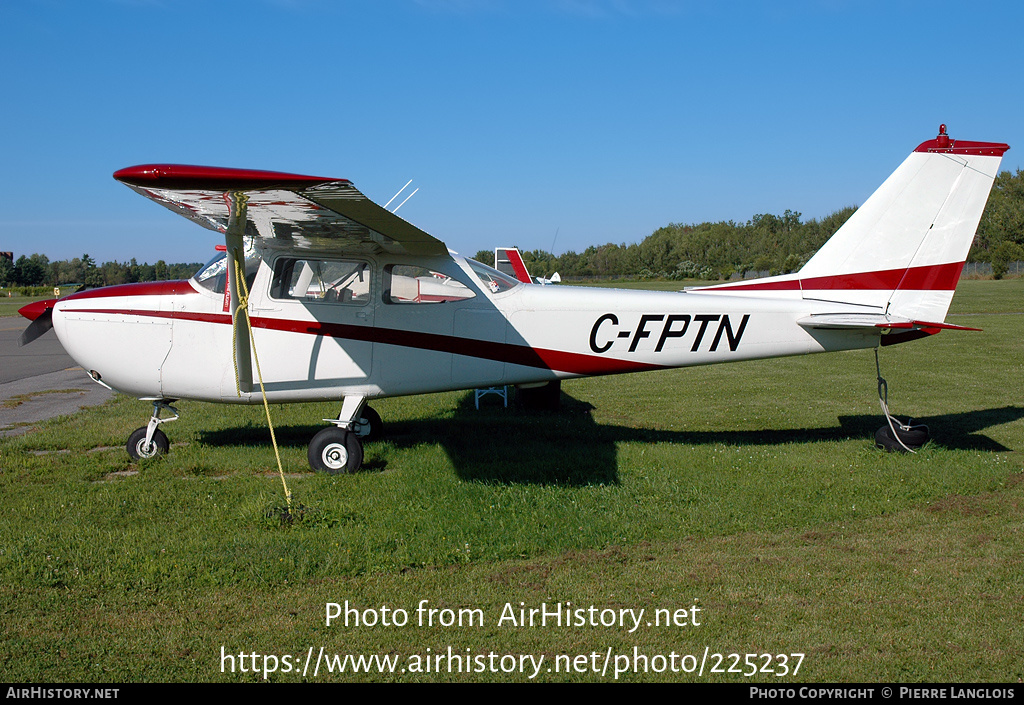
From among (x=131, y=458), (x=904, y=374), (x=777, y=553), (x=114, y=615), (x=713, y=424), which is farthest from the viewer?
(x=904, y=374)

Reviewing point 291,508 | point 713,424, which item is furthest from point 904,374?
point 291,508

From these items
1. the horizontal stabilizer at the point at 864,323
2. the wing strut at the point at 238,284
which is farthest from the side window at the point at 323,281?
the horizontal stabilizer at the point at 864,323

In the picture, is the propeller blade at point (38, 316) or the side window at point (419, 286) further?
the propeller blade at point (38, 316)

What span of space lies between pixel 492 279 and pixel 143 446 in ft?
12.8

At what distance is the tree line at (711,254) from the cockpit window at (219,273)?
60.1m

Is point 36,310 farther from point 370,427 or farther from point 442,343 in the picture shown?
point 442,343

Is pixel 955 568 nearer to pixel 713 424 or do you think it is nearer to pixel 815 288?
pixel 815 288

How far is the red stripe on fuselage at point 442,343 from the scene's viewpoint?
6906 millimetres

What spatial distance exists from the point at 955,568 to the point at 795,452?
2.94 meters

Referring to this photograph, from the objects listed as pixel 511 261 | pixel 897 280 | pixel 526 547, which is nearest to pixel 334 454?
pixel 526 547

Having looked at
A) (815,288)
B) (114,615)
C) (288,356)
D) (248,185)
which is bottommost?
(114,615)

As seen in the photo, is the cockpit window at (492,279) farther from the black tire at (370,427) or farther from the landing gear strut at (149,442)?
the landing gear strut at (149,442)

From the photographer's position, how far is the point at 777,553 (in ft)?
16.0

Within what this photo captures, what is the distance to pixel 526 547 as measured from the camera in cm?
494
